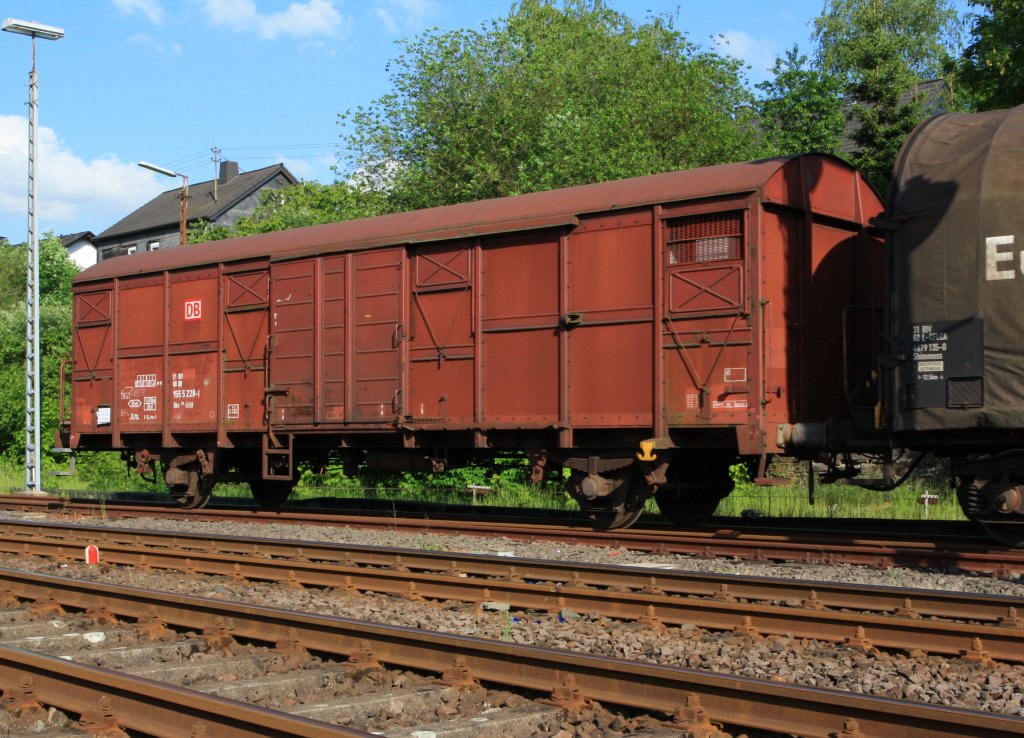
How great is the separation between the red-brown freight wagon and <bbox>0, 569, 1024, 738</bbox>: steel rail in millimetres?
5843

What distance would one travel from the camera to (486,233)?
1353cm

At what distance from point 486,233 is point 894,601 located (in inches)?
286

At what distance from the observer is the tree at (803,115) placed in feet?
93.2

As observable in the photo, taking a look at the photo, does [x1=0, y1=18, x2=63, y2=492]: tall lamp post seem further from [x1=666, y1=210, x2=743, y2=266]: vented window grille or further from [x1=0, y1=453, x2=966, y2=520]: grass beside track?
[x1=666, y1=210, x2=743, y2=266]: vented window grille

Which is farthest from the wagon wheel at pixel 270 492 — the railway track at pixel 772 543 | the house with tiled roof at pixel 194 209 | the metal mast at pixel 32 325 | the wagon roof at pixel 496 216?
the house with tiled roof at pixel 194 209

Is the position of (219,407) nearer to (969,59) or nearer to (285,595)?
(285,595)

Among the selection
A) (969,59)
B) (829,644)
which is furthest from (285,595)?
(969,59)

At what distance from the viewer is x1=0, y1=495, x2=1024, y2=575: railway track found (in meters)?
10.0

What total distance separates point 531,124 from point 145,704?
86.6 ft

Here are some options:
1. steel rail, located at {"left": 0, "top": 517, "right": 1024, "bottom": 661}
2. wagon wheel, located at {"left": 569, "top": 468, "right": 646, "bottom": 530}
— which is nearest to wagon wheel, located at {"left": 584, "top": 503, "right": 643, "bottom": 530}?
wagon wheel, located at {"left": 569, "top": 468, "right": 646, "bottom": 530}

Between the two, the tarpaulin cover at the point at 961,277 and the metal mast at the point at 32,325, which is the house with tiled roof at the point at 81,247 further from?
the tarpaulin cover at the point at 961,277

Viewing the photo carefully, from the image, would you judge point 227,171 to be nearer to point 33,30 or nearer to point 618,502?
point 33,30

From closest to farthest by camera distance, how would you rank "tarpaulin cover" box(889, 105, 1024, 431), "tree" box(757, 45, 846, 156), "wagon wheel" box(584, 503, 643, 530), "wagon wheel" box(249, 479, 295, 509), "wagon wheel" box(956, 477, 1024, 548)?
1. "tarpaulin cover" box(889, 105, 1024, 431)
2. "wagon wheel" box(956, 477, 1024, 548)
3. "wagon wheel" box(584, 503, 643, 530)
4. "wagon wheel" box(249, 479, 295, 509)
5. "tree" box(757, 45, 846, 156)

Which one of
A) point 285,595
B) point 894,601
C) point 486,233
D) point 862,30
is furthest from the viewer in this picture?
point 862,30
